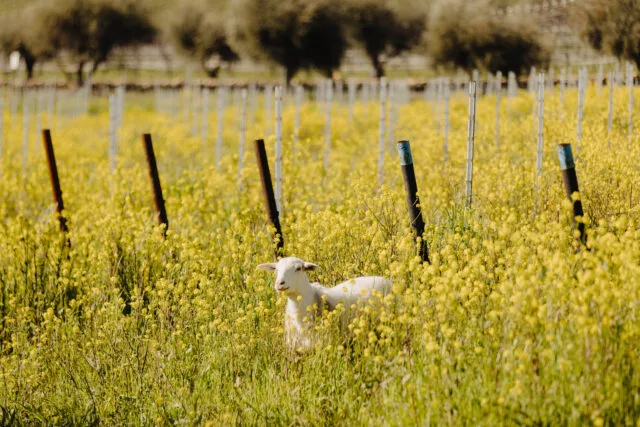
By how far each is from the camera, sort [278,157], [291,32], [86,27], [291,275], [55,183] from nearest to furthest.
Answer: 1. [291,275]
2. [278,157]
3. [55,183]
4. [291,32]
5. [86,27]

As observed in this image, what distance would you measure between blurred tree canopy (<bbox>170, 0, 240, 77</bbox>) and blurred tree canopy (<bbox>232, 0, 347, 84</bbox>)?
8920 mm

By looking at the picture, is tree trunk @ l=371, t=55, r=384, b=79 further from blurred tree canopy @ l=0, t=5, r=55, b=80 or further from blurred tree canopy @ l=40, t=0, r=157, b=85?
blurred tree canopy @ l=0, t=5, r=55, b=80

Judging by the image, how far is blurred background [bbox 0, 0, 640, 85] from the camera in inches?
1443

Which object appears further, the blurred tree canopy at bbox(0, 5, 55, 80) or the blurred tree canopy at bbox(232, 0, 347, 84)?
the blurred tree canopy at bbox(0, 5, 55, 80)

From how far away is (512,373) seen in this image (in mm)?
4984

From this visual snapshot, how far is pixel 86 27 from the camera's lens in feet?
182

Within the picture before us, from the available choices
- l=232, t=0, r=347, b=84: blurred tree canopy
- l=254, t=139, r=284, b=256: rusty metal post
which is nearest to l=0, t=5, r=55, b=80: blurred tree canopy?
l=232, t=0, r=347, b=84: blurred tree canopy

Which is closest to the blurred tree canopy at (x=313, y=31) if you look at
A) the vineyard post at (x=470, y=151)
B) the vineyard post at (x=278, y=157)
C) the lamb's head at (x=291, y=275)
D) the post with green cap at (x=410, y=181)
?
the vineyard post at (x=470, y=151)

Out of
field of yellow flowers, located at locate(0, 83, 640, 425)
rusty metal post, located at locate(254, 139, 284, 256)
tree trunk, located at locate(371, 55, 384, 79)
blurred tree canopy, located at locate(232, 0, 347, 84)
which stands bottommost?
field of yellow flowers, located at locate(0, 83, 640, 425)

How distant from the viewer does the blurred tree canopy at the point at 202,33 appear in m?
50.3

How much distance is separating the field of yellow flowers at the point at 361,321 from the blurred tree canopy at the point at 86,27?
47332 mm

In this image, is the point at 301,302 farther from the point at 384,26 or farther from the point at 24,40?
the point at 24,40

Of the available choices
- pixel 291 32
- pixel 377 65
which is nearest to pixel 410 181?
pixel 291 32

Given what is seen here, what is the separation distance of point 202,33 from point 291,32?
12.4 m
